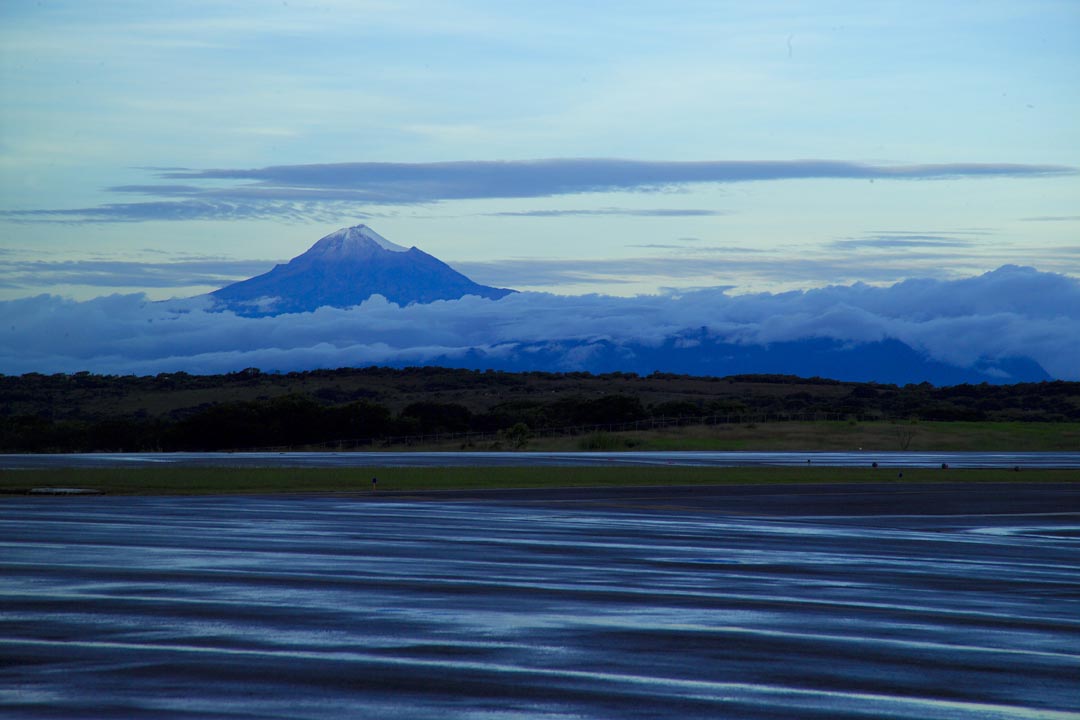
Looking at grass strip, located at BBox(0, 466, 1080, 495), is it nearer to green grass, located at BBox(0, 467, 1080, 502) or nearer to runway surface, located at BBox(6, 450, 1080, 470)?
green grass, located at BBox(0, 467, 1080, 502)

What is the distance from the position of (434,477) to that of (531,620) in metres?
33.0

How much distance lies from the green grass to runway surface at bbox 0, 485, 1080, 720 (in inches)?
539

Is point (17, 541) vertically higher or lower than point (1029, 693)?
lower

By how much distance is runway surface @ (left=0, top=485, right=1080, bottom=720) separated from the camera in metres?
10.2

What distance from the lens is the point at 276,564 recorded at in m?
19.2

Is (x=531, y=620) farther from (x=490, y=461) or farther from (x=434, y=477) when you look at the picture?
(x=490, y=461)

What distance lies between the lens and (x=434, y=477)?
4684cm

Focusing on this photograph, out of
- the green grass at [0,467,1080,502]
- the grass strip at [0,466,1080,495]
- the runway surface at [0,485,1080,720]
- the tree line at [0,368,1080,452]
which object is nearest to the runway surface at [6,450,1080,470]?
the grass strip at [0,466,1080,495]

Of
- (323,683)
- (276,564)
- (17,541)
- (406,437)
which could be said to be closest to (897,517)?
(276,564)

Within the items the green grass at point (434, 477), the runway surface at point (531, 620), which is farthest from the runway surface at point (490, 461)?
the runway surface at point (531, 620)

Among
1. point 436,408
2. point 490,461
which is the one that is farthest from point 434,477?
point 436,408

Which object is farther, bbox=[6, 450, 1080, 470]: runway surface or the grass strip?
bbox=[6, 450, 1080, 470]: runway surface

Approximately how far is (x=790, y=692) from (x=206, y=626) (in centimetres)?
641

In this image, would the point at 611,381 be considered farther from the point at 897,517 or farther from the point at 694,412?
the point at 897,517
